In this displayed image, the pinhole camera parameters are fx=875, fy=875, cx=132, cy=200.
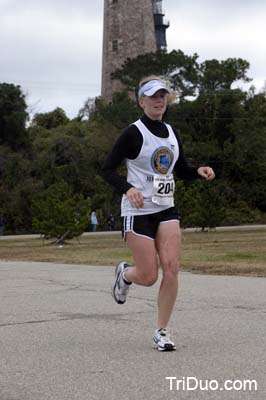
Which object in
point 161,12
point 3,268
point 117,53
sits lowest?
point 3,268

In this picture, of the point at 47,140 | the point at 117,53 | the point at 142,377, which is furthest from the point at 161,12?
the point at 142,377

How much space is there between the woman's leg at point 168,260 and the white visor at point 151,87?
3.50 ft

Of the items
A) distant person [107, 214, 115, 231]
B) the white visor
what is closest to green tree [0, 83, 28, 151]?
distant person [107, 214, 115, 231]


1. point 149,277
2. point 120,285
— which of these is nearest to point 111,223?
point 120,285

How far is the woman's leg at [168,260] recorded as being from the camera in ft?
22.9

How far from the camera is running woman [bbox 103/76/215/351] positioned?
6.99m

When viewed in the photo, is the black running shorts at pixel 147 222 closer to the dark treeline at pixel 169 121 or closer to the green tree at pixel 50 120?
the dark treeline at pixel 169 121

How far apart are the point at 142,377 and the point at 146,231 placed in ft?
5.08

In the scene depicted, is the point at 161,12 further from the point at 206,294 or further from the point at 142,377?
the point at 142,377

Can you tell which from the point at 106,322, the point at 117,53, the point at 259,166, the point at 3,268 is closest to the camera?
the point at 106,322

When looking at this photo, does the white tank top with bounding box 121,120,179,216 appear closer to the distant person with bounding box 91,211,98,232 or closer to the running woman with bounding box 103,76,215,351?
the running woman with bounding box 103,76,215,351

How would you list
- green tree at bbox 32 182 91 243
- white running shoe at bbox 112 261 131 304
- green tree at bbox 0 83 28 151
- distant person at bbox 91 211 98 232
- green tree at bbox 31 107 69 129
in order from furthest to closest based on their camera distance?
green tree at bbox 31 107 69 129 → green tree at bbox 0 83 28 151 → distant person at bbox 91 211 98 232 → green tree at bbox 32 182 91 243 → white running shoe at bbox 112 261 131 304

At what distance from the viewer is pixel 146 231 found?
7.02m

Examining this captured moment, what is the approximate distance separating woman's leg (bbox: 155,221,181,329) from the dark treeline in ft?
154
